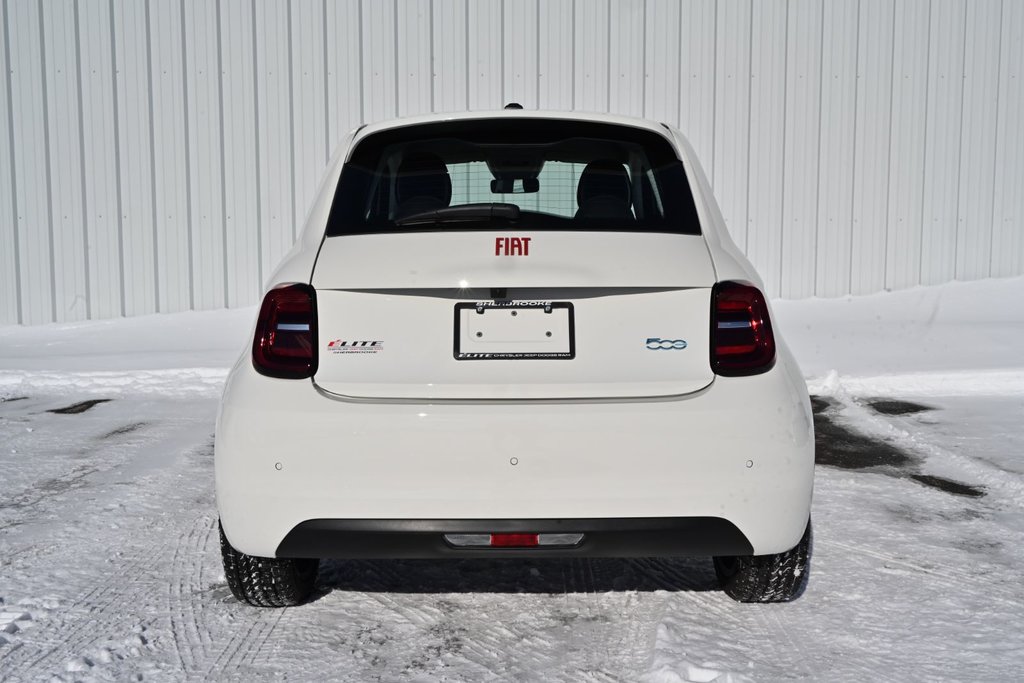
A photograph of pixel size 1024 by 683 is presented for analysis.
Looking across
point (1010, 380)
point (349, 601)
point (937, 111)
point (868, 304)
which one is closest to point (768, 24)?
point (937, 111)

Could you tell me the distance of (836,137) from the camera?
31.9 ft

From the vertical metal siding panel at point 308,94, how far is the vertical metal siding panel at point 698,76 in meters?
3.61

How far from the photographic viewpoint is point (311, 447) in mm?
2404

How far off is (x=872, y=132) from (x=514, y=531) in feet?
28.3

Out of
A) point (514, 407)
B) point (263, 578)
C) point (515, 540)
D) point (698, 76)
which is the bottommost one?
point (263, 578)

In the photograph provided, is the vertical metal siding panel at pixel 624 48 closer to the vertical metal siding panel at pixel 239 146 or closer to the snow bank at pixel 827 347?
the snow bank at pixel 827 347

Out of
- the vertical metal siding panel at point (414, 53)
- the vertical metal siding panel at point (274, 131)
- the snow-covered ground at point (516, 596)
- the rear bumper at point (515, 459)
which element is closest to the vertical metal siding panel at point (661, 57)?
the vertical metal siding panel at point (414, 53)

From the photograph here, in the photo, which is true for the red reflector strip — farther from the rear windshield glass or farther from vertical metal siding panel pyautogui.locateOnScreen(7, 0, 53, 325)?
vertical metal siding panel pyautogui.locateOnScreen(7, 0, 53, 325)

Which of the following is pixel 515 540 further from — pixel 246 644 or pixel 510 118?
pixel 510 118

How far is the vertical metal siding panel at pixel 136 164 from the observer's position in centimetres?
955

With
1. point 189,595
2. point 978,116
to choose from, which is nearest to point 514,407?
point 189,595

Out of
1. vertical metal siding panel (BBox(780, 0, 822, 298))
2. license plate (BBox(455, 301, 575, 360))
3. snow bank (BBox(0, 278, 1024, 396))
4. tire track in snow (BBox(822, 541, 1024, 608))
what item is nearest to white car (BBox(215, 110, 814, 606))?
license plate (BBox(455, 301, 575, 360))

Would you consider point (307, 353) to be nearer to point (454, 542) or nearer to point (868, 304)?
point (454, 542)

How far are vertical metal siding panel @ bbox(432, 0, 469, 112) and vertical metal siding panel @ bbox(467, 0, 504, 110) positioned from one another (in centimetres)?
7
